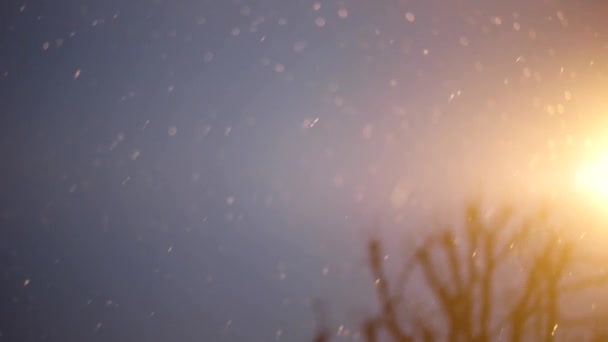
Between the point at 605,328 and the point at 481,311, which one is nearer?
the point at 481,311

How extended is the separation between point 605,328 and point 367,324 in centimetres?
66

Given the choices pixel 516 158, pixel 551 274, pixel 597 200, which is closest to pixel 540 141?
A: pixel 516 158

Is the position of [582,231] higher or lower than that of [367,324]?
lower

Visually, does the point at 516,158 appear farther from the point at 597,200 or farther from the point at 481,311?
the point at 481,311

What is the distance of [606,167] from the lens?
1137 millimetres

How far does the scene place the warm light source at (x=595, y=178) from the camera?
113 centimetres

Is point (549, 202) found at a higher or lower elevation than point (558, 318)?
higher

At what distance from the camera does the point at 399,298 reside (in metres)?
1.01

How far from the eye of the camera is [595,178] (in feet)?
3.75

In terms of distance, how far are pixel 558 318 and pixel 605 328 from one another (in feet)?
0.49

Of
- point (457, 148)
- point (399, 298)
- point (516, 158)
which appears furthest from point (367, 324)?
point (516, 158)

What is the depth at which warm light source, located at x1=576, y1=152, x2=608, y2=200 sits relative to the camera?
3.71 feet

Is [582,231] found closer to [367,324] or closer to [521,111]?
[521,111]

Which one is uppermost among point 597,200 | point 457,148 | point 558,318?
point 457,148
